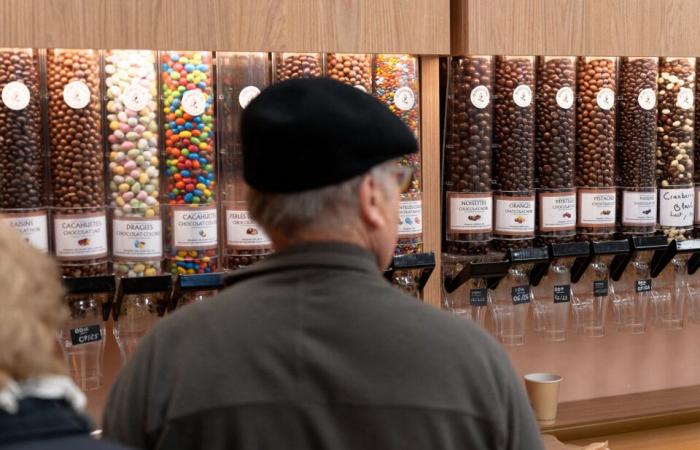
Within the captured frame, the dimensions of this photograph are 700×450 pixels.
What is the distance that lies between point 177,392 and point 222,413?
0.07 m

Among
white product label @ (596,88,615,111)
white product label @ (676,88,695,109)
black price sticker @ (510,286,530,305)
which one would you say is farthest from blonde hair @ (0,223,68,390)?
white product label @ (676,88,695,109)

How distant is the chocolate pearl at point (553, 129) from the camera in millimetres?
2994

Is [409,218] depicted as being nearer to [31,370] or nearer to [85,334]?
[85,334]

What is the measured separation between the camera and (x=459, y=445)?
1.44m

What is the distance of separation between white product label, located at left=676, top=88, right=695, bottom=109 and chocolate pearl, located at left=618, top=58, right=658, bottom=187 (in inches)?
4.3

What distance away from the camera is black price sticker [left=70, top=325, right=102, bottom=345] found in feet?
8.25

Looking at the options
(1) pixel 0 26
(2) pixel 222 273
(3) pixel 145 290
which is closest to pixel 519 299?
(2) pixel 222 273

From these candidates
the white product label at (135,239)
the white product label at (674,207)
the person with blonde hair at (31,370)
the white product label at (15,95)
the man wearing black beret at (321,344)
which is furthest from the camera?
the white product label at (674,207)

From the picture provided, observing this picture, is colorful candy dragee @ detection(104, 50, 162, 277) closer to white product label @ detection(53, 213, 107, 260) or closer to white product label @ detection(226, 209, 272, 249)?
white product label @ detection(53, 213, 107, 260)

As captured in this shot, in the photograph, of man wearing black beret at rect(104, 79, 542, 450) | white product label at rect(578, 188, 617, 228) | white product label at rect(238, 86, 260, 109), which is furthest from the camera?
white product label at rect(578, 188, 617, 228)

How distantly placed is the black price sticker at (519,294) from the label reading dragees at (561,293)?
107 millimetres

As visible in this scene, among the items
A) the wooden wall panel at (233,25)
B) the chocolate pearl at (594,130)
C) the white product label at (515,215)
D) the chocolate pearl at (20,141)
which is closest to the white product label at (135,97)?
the wooden wall panel at (233,25)

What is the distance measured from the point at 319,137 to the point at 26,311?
48cm

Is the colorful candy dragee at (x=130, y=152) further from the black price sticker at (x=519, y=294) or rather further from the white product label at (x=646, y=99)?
the white product label at (x=646, y=99)
